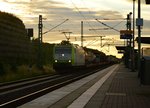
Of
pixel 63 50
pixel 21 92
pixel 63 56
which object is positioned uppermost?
pixel 63 50

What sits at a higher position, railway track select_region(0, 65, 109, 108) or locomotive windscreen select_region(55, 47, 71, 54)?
locomotive windscreen select_region(55, 47, 71, 54)

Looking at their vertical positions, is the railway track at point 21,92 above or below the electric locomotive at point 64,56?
below

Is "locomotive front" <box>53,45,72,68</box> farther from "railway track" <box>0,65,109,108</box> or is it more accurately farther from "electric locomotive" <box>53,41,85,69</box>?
"railway track" <box>0,65,109,108</box>

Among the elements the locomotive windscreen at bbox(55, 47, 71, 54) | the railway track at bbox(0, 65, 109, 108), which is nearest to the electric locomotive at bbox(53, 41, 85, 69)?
the locomotive windscreen at bbox(55, 47, 71, 54)

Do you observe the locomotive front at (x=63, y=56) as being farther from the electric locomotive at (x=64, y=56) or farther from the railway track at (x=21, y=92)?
the railway track at (x=21, y=92)

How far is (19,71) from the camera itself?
54.6m

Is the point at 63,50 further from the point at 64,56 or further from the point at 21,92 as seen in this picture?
the point at 21,92

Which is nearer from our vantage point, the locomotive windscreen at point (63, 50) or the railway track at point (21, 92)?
the railway track at point (21, 92)

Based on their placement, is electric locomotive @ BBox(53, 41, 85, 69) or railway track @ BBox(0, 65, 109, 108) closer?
railway track @ BBox(0, 65, 109, 108)

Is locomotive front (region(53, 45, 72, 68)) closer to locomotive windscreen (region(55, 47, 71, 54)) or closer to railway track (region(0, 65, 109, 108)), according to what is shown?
locomotive windscreen (region(55, 47, 71, 54))

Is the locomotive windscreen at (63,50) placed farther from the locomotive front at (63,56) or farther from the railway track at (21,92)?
the railway track at (21,92)

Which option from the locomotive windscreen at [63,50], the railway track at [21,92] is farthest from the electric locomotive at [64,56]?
the railway track at [21,92]

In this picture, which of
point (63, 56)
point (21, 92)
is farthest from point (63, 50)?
point (21, 92)

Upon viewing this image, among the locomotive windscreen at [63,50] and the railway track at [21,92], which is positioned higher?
the locomotive windscreen at [63,50]
